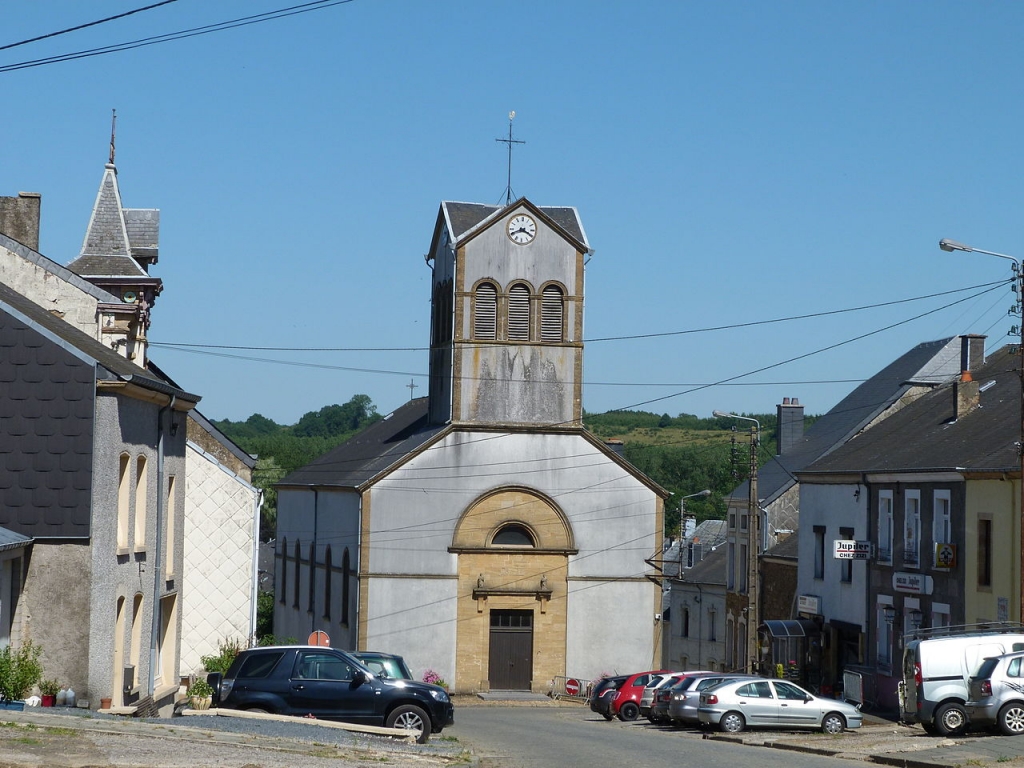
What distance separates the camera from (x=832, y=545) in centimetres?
4497

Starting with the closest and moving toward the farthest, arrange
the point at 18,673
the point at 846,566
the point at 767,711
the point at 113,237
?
the point at 18,673, the point at 113,237, the point at 767,711, the point at 846,566

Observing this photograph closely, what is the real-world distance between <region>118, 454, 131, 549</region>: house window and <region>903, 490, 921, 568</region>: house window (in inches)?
918

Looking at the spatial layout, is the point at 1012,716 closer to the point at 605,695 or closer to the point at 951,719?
the point at 951,719

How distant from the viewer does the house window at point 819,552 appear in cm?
4609

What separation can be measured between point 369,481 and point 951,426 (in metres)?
18.1

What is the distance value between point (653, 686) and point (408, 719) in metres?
16.0

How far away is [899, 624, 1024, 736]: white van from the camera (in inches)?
1054

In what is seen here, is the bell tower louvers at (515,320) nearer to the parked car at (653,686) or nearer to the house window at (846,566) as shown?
the house window at (846,566)

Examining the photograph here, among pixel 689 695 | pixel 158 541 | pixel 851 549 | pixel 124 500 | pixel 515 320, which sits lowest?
pixel 689 695

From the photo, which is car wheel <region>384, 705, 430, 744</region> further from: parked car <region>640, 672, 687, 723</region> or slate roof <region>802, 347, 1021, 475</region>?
slate roof <region>802, 347, 1021, 475</region>

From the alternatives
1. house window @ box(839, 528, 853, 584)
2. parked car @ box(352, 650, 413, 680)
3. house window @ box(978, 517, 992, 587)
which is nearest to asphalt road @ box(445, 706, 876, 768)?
parked car @ box(352, 650, 413, 680)

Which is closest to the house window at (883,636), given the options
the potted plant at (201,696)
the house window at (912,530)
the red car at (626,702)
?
the house window at (912,530)

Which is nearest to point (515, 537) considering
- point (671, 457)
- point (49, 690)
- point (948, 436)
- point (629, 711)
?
point (629, 711)

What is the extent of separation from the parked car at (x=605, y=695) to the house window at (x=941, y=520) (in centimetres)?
884
